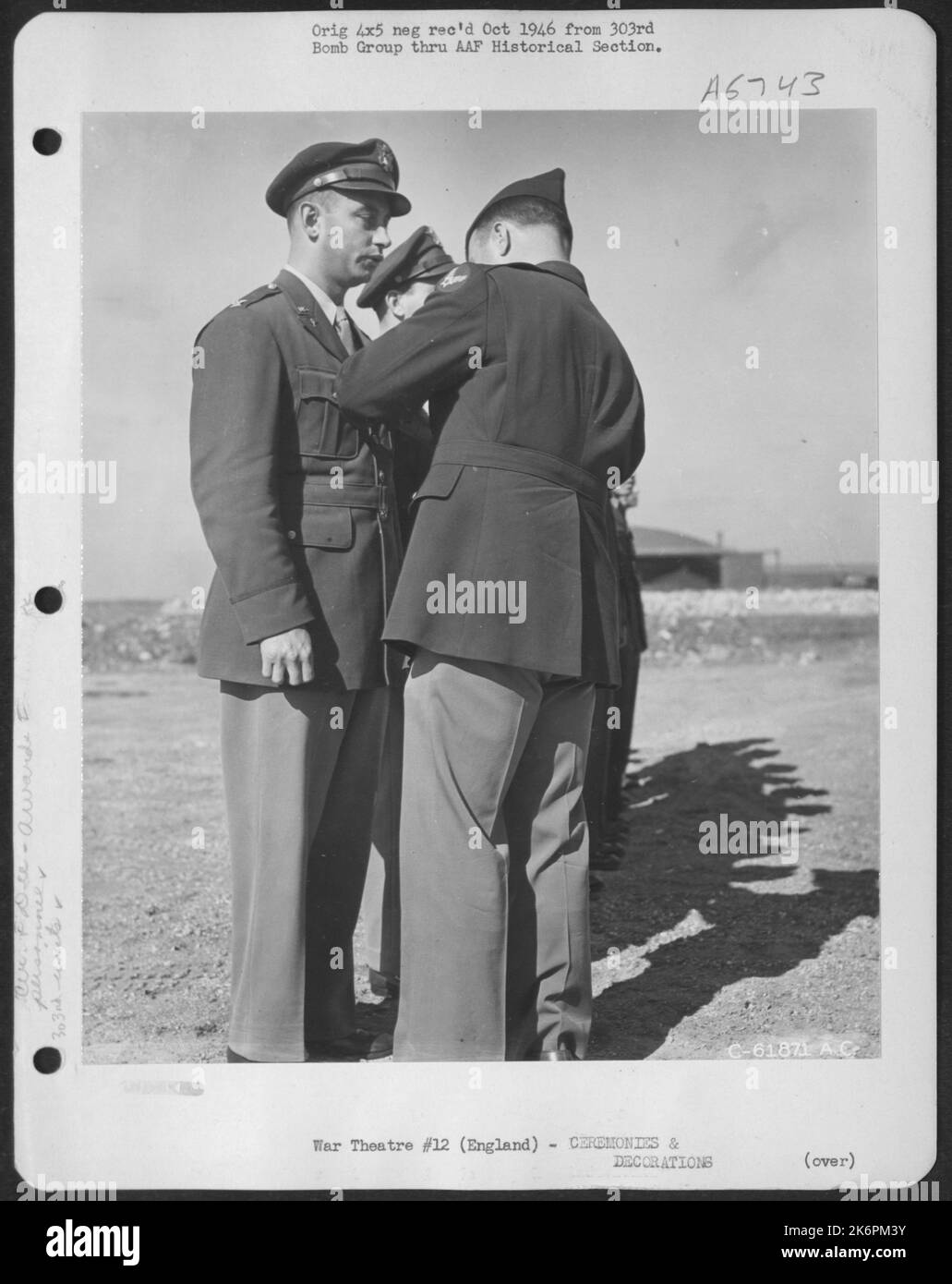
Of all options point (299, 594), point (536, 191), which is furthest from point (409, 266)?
point (299, 594)

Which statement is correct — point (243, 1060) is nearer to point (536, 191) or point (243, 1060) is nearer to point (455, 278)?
point (455, 278)

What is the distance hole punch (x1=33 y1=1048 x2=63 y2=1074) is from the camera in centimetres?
277

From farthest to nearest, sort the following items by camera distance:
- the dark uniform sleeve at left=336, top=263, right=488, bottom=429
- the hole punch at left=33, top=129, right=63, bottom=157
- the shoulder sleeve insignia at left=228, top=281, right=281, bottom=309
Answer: the hole punch at left=33, top=129, right=63, bottom=157 → the shoulder sleeve insignia at left=228, top=281, right=281, bottom=309 → the dark uniform sleeve at left=336, top=263, right=488, bottom=429

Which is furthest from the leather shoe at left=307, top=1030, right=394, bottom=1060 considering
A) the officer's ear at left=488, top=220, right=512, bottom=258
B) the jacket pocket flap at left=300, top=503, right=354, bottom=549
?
the officer's ear at left=488, top=220, right=512, bottom=258

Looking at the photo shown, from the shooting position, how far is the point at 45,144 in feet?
9.04

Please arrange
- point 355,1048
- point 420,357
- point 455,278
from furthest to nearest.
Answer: point 355,1048, point 455,278, point 420,357

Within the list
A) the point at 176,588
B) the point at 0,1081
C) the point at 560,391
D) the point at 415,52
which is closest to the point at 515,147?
the point at 415,52

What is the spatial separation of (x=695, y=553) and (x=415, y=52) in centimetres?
132

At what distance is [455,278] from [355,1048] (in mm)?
1678

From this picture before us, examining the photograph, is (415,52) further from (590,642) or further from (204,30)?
(590,642)

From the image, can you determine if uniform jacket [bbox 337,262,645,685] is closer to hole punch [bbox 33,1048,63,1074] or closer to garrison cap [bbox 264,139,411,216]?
garrison cap [bbox 264,139,411,216]

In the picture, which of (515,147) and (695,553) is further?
(695,553)

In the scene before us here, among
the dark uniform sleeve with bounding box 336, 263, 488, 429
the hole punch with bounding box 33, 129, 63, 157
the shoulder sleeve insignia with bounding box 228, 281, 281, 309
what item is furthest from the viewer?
the hole punch with bounding box 33, 129, 63, 157

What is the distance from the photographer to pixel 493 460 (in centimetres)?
255
